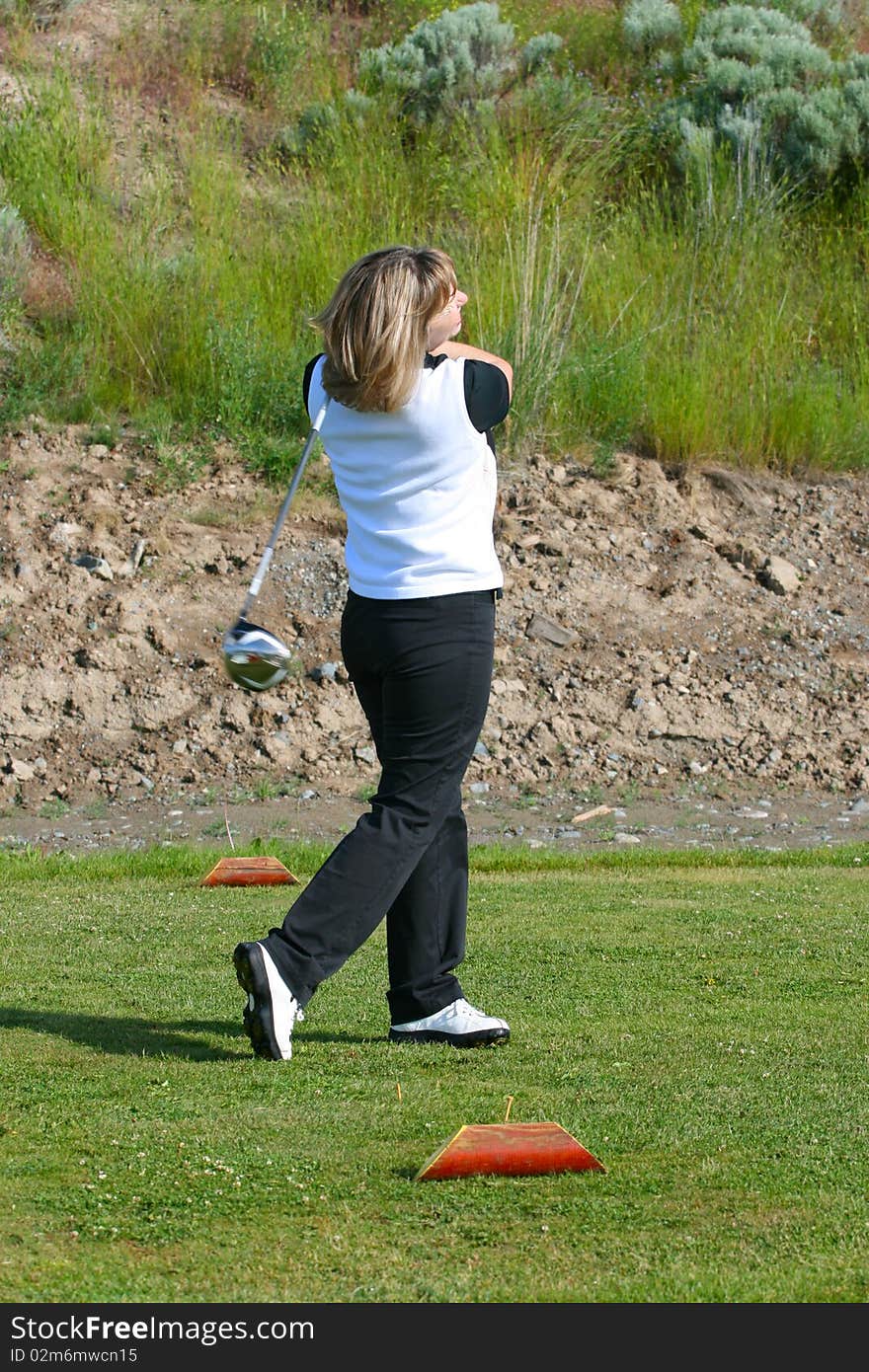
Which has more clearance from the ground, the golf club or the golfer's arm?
the golfer's arm

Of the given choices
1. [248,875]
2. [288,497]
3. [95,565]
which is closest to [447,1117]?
[288,497]

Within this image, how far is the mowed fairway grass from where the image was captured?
9.27 ft

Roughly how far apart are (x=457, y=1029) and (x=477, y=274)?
9.35 metres

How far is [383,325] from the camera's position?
3.87 m

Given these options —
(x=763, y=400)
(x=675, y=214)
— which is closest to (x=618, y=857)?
(x=763, y=400)

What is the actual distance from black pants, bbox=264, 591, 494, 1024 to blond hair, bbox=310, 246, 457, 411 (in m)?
0.55

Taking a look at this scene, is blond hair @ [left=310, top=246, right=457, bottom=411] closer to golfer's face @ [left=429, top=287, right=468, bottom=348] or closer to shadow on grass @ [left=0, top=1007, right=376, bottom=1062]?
golfer's face @ [left=429, top=287, right=468, bottom=348]

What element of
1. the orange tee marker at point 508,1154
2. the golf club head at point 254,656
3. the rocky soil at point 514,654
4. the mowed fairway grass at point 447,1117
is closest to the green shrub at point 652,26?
the rocky soil at point 514,654

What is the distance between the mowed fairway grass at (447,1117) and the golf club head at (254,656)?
1.00 meters

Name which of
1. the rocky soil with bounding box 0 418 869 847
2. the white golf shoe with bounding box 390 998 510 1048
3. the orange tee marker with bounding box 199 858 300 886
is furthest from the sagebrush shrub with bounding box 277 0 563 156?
the white golf shoe with bounding box 390 998 510 1048

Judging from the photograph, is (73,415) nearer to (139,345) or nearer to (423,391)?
(139,345)

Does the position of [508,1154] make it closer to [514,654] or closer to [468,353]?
[468,353]

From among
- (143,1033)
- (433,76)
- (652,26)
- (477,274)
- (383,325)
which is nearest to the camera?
(383,325)

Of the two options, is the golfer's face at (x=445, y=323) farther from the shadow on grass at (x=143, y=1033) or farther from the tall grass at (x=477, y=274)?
the tall grass at (x=477, y=274)
